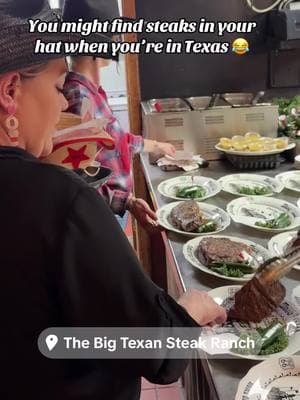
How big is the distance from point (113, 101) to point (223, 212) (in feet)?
7.78

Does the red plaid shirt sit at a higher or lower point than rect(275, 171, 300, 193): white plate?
higher

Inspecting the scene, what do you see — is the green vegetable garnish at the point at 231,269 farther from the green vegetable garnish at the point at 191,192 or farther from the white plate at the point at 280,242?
the green vegetable garnish at the point at 191,192

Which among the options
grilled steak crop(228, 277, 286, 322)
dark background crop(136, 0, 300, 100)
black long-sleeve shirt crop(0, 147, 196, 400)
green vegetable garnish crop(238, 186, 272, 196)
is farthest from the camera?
dark background crop(136, 0, 300, 100)

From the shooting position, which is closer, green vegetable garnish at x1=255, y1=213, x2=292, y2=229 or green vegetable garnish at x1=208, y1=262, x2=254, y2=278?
green vegetable garnish at x1=208, y1=262, x2=254, y2=278

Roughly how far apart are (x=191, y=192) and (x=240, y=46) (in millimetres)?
938

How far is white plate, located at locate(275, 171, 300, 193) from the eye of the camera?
149cm

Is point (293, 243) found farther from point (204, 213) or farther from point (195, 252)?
point (204, 213)

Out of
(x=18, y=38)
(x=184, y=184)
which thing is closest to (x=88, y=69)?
(x=184, y=184)

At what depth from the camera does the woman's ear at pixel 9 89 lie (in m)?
0.55

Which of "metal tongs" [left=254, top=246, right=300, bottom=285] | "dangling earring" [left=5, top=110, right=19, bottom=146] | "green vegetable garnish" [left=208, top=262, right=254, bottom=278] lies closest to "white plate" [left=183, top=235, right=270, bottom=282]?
"green vegetable garnish" [left=208, top=262, right=254, bottom=278]

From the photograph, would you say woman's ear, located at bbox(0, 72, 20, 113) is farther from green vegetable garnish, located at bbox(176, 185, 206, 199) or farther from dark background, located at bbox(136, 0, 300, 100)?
dark background, located at bbox(136, 0, 300, 100)

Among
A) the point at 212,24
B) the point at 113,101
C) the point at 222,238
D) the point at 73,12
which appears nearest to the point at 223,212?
the point at 222,238

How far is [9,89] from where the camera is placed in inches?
21.7

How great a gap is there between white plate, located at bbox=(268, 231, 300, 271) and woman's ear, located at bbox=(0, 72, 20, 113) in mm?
720
